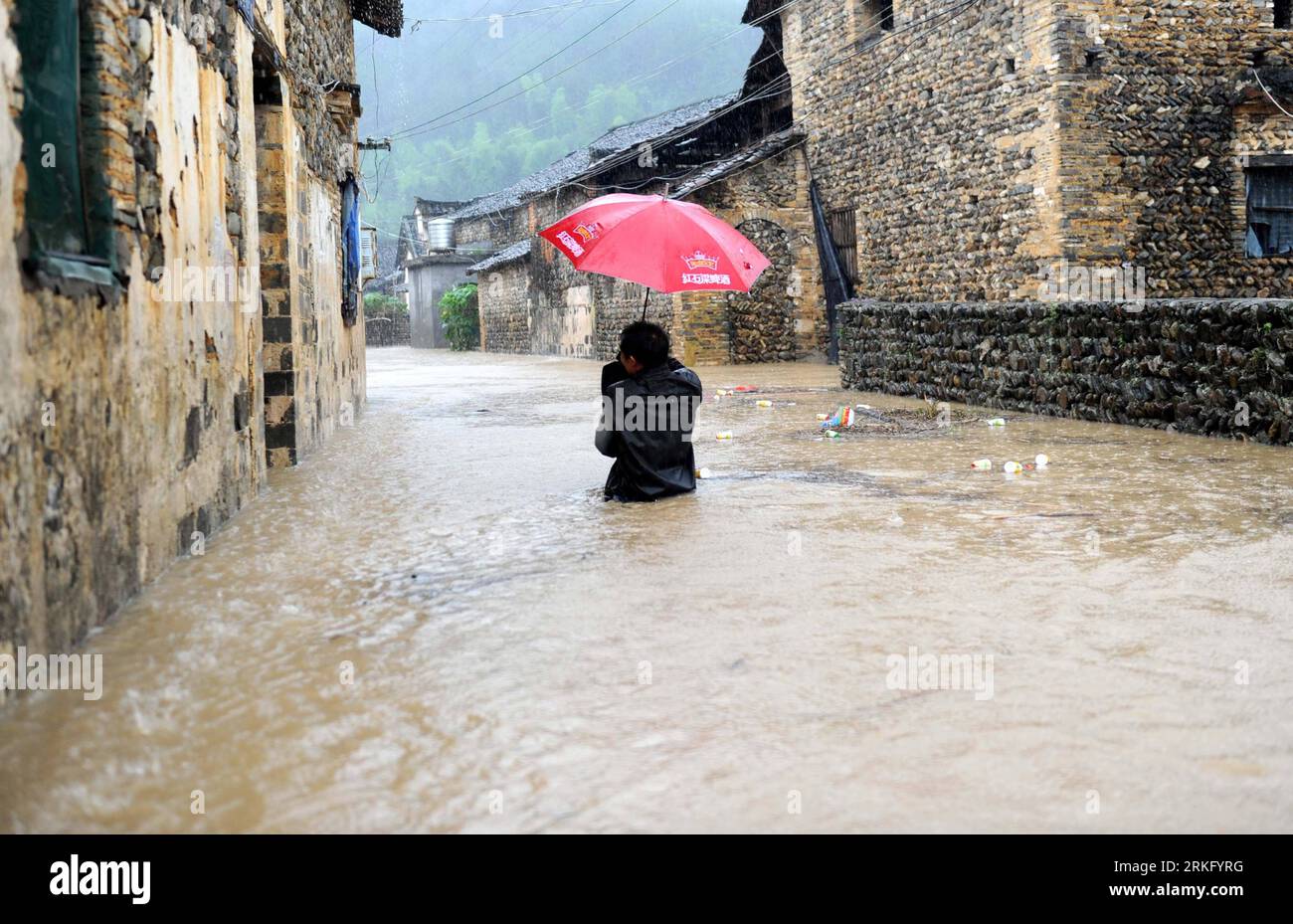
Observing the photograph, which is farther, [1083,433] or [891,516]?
[1083,433]

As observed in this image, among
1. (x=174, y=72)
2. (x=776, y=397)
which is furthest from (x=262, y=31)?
(x=776, y=397)

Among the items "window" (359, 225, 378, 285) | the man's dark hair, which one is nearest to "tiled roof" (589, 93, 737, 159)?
"window" (359, 225, 378, 285)

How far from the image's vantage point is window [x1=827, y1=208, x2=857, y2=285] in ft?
70.1

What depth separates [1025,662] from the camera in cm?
347

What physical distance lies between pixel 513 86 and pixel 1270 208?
9293cm

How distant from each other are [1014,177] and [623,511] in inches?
447

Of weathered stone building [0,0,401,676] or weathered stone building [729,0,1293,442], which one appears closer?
weathered stone building [0,0,401,676]

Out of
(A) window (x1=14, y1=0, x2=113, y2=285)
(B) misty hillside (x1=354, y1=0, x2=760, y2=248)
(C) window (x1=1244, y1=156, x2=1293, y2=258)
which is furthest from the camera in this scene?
(B) misty hillside (x1=354, y1=0, x2=760, y2=248)

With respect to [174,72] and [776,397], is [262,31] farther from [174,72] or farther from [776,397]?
[776,397]

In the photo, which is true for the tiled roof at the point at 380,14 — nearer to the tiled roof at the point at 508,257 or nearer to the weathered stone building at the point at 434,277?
the tiled roof at the point at 508,257

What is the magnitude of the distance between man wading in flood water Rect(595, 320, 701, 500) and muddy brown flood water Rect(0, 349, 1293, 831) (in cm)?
25
